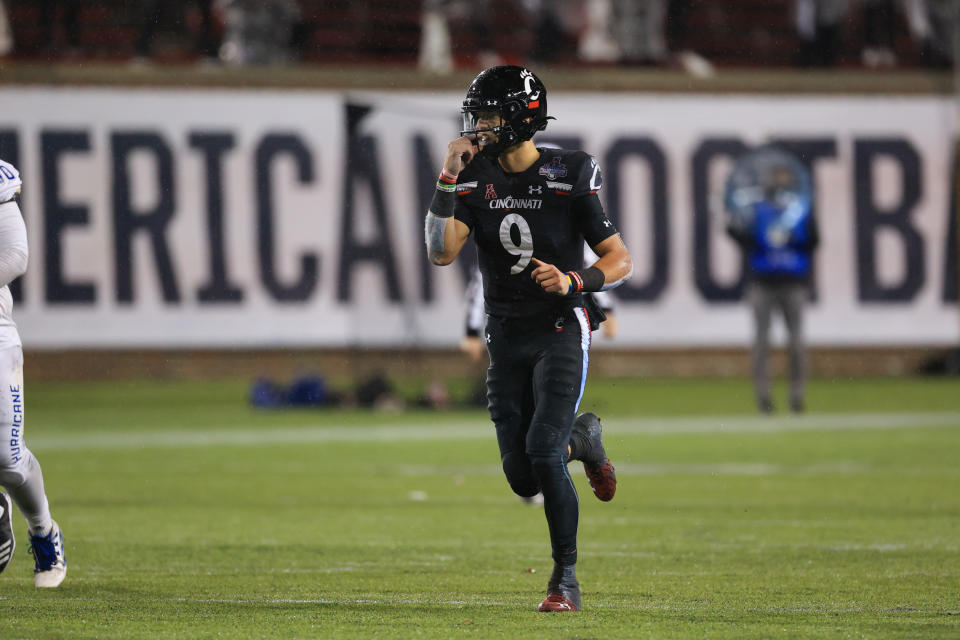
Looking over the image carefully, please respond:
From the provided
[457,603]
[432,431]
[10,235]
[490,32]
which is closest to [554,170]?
[457,603]

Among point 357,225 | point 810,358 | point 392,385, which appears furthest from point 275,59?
point 810,358

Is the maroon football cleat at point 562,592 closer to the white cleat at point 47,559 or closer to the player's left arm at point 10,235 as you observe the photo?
the white cleat at point 47,559

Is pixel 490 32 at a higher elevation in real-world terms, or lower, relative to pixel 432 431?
higher

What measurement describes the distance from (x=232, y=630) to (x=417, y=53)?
795 inches

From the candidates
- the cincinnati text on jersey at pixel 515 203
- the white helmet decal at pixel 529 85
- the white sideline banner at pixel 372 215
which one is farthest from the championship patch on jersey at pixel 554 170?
the white sideline banner at pixel 372 215

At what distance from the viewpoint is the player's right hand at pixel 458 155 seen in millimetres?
6789

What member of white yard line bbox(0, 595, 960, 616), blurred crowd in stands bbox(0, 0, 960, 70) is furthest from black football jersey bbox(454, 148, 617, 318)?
blurred crowd in stands bbox(0, 0, 960, 70)

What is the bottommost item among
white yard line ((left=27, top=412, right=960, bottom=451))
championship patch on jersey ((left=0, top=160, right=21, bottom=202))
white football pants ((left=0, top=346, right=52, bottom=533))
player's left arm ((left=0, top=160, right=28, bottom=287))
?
white yard line ((left=27, top=412, right=960, bottom=451))

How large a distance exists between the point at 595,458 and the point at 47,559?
8.48ft

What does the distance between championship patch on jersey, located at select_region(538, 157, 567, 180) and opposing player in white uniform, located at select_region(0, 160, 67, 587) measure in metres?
2.29

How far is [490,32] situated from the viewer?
25.9m

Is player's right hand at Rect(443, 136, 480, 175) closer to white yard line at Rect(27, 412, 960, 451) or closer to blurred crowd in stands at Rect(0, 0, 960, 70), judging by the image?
white yard line at Rect(27, 412, 960, 451)

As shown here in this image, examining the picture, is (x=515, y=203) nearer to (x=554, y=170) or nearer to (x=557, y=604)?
(x=554, y=170)

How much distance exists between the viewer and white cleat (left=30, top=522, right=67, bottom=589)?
7738mm
